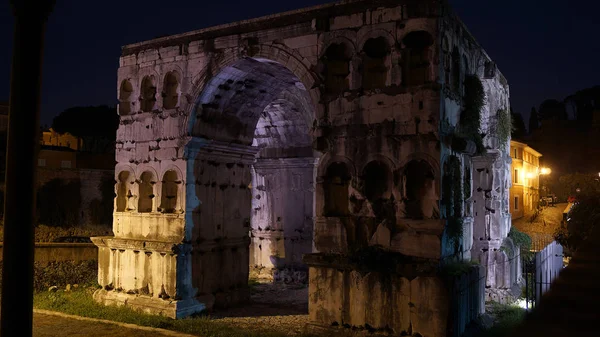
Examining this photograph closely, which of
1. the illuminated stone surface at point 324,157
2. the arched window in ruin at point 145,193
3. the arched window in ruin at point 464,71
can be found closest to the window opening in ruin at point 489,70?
the illuminated stone surface at point 324,157

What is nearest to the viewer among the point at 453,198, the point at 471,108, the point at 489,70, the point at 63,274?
the point at 453,198

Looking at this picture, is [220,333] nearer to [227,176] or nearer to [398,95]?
[227,176]

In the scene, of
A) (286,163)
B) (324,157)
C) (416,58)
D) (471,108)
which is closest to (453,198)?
(471,108)

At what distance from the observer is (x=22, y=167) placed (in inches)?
205

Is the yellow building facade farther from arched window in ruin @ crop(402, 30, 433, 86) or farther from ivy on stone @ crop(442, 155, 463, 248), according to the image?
arched window in ruin @ crop(402, 30, 433, 86)

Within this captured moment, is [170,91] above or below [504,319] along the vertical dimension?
above

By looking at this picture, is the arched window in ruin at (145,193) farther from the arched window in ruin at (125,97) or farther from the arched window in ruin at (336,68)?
the arched window in ruin at (336,68)

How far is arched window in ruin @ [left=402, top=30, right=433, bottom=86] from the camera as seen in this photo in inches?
392

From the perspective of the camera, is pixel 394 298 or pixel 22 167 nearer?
pixel 22 167

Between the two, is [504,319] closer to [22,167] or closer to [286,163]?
[286,163]

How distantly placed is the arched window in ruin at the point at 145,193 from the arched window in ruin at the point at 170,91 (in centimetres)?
176

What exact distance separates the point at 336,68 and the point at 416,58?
1.64 m

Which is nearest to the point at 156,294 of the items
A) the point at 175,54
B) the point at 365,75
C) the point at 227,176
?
the point at 227,176

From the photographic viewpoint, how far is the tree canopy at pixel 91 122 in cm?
4125
